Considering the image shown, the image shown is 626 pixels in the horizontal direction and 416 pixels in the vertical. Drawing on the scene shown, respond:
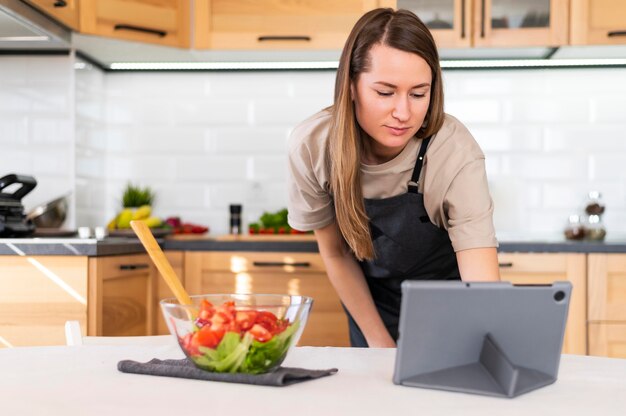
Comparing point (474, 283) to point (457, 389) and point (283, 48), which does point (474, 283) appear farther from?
point (283, 48)

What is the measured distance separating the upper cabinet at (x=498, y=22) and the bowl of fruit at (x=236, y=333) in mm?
2488

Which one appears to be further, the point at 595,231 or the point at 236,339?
the point at 595,231

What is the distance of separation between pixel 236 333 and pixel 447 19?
261 centimetres

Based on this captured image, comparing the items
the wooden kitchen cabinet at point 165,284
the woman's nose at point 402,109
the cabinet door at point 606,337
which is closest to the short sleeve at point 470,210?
the woman's nose at point 402,109

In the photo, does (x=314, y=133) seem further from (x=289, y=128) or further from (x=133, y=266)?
(x=289, y=128)

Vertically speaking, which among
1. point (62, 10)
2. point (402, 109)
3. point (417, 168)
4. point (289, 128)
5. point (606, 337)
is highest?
point (62, 10)

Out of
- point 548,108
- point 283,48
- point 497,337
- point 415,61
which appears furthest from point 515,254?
point 497,337

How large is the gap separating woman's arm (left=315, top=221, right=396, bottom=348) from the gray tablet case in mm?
895

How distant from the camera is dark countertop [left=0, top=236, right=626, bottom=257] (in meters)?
2.67

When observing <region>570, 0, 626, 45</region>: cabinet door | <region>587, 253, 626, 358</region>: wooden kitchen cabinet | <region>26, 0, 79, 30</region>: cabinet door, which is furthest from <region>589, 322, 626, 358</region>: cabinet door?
<region>26, 0, 79, 30</region>: cabinet door

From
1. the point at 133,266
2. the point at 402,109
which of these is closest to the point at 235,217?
the point at 133,266

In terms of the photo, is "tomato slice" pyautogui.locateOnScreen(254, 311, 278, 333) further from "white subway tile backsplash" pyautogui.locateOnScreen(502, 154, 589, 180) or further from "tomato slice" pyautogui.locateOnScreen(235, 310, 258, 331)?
"white subway tile backsplash" pyautogui.locateOnScreen(502, 154, 589, 180)

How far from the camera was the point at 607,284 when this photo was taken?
3.12 m

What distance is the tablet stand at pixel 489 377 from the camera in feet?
3.54
